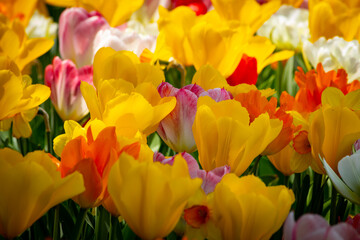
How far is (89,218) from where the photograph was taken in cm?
72

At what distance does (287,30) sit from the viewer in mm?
1380

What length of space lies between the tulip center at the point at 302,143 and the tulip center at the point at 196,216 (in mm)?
204

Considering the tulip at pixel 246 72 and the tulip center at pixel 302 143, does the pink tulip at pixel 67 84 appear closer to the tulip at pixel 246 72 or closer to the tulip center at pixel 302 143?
the tulip at pixel 246 72

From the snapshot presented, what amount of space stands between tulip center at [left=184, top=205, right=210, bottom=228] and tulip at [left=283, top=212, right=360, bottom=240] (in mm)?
86

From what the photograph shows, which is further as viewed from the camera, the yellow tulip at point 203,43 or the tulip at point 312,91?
the yellow tulip at point 203,43

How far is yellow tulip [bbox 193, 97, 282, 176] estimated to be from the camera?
0.63m

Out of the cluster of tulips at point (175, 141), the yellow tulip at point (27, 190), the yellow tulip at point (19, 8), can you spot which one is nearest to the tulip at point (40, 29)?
the yellow tulip at point (19, 8)

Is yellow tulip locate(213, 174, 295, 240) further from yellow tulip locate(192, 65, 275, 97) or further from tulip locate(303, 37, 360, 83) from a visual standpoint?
tulip locate(303, 37, 360, 83)

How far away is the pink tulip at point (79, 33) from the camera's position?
3.64 feet

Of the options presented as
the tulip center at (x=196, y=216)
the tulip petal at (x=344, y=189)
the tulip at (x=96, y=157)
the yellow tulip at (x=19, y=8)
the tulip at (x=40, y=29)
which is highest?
the tulip at (x=96, y=157)

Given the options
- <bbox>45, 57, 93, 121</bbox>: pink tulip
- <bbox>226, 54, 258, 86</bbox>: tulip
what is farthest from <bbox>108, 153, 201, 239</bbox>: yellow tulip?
<bbox>45, 57, 93, 121</bbox>: pink tulip

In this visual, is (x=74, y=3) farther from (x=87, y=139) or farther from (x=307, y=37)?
(x=87, y=139)

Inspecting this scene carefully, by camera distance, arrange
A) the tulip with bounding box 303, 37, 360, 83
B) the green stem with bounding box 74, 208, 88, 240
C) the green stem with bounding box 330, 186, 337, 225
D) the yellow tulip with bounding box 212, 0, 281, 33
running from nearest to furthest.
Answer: the green stem with bounding box 74, 208, 88, 240 → the green stem with bounding box 330, 186, 337, 225 → the tulip with bounding box 303, 37, 360, 83 → the yellow tulip with bounding box 212, 0, 281, 33

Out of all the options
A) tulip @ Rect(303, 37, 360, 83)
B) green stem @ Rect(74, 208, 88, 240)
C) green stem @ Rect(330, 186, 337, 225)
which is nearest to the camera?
green stem @ Rect(74, 208, 88, 240)
